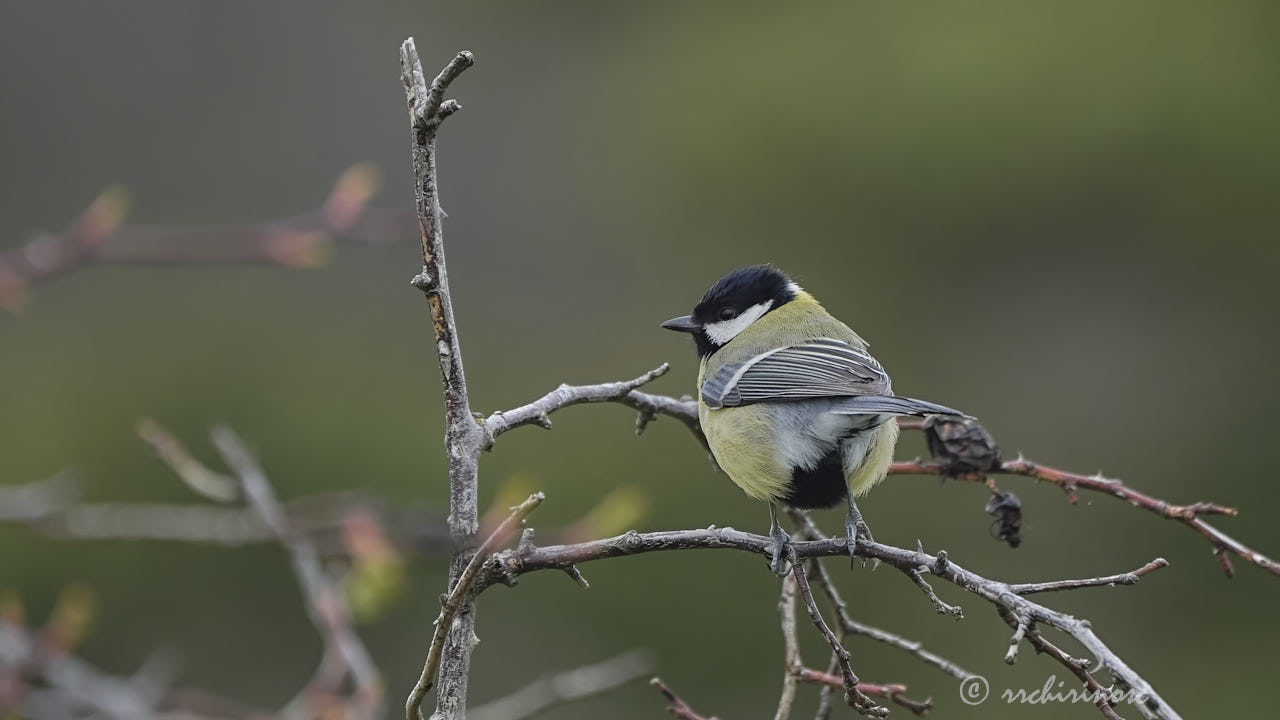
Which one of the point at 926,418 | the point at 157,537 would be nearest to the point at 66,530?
the point at 157,537

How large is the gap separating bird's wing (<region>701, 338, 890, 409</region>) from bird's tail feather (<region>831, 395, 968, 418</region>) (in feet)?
0.07

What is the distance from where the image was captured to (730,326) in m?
2.96

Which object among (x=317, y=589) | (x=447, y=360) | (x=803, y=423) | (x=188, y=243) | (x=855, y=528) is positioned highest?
(x=188, y=243)

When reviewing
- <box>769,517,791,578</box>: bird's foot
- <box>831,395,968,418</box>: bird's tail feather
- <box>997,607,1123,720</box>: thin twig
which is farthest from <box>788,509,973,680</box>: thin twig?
<box>997,607,1123,720</box>: thin twig

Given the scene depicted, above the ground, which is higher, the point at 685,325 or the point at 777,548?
the point at 685,325

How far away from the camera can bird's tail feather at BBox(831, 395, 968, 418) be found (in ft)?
6.35

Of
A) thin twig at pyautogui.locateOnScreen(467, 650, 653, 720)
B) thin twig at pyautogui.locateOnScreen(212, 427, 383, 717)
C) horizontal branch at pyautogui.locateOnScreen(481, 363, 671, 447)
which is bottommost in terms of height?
thin twig at pyautogui.locateOnScreen(467, 650, 653, 720)

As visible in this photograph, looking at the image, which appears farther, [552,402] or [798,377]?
[798,377]

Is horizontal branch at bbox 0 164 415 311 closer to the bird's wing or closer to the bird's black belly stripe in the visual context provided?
the bird's wing

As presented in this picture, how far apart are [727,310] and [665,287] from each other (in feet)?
10.0

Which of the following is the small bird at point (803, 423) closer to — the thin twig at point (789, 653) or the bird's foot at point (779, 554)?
the bird's foot at point (779, 554)

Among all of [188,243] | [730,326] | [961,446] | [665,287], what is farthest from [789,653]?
[665,287]

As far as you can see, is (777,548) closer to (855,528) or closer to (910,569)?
(910,569)

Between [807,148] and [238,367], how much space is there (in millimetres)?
2941
